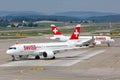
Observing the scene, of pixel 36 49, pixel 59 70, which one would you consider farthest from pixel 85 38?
pixel 59 70

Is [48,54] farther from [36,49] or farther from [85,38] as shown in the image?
[85,38]

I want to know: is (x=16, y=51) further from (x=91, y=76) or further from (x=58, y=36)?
(x=58, y=36)

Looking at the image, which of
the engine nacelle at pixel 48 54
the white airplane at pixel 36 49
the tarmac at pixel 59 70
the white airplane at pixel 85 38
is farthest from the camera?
the white airplane at pixel 85 38

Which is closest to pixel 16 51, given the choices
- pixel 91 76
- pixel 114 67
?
pixel 114 67

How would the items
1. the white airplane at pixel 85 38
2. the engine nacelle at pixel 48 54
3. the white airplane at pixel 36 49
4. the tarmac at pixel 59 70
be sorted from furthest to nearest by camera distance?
the white airplane at pixel 85 38
the engine nacelle at pixel 48 54
the white airplane at pixel 36 49
the tarmac at pixel 59 70

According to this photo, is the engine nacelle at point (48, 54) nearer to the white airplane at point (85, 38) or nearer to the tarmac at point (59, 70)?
the tarmac at point (59, 70)

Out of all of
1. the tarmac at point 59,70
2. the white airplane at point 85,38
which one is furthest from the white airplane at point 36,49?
the white airplane at point 85,38

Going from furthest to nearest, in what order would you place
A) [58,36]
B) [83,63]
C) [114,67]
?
[58,36]
[83,63]
[114,67]

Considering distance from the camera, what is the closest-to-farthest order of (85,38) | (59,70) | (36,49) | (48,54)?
(59,70)
(48,54)
(36,49)
(85,38)

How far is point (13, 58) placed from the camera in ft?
275

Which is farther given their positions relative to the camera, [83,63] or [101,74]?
[83,63]

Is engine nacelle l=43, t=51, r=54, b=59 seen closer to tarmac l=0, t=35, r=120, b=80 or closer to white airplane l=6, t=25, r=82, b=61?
white airplane l=6, t=25, r=82, b=61

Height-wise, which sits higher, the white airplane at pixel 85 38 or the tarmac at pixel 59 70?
the tarmac at pixel 59 70

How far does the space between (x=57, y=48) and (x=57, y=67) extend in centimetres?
1634
